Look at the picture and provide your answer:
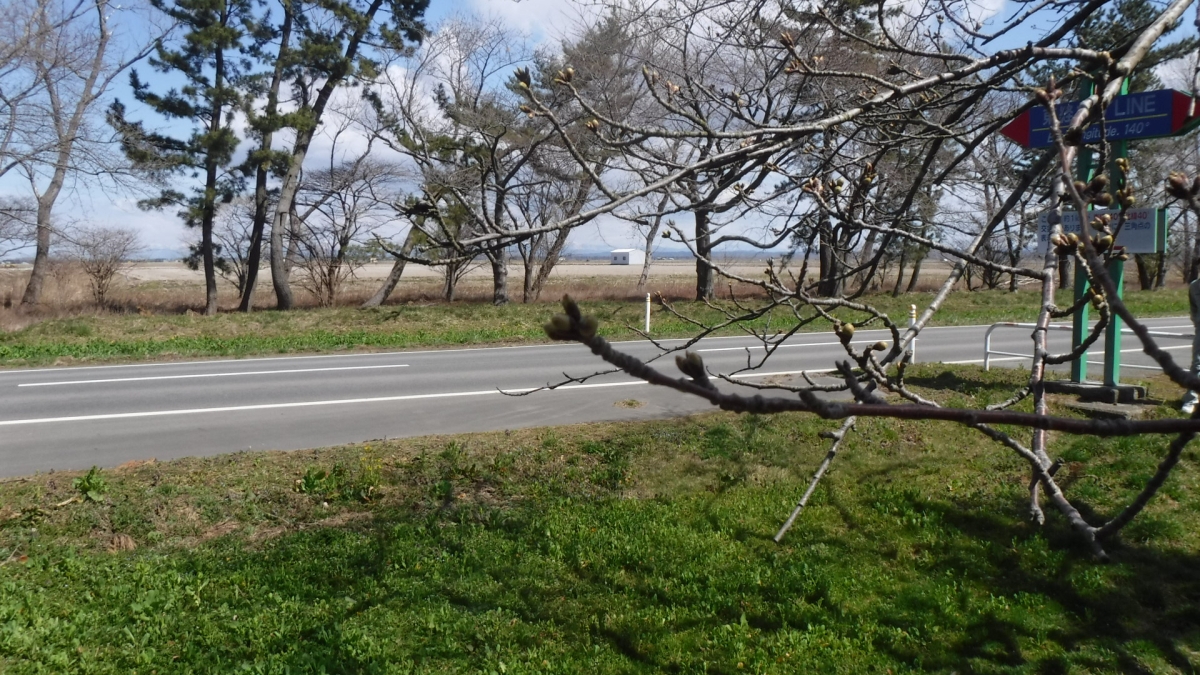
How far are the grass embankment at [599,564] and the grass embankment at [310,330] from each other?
7206 millimetres

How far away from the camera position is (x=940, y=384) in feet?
34.8

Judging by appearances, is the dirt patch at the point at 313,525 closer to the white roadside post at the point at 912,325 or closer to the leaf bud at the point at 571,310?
the white roadside post at the point at 912,325

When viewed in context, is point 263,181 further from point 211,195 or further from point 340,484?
point 340,484

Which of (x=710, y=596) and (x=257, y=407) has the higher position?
(x=257, y=407)

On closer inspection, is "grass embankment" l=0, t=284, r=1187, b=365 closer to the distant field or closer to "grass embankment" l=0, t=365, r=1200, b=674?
the distant field

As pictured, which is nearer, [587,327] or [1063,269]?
[587,327]

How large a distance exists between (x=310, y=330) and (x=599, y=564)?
14.9 m

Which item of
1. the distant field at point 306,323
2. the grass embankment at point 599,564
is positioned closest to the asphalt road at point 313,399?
the grass embankment at point 599,564

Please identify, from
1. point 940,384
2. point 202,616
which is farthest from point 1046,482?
point 940,384

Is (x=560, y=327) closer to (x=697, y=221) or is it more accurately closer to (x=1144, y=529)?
(x=697, y=221)

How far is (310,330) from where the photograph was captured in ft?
62.4

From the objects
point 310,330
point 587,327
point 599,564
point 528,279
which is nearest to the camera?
point 587,327

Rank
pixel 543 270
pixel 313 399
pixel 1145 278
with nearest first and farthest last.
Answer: pixel 313 399, pixel 543 270, pixel 1145 278

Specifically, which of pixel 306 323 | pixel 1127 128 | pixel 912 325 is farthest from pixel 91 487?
pixel 306 323
